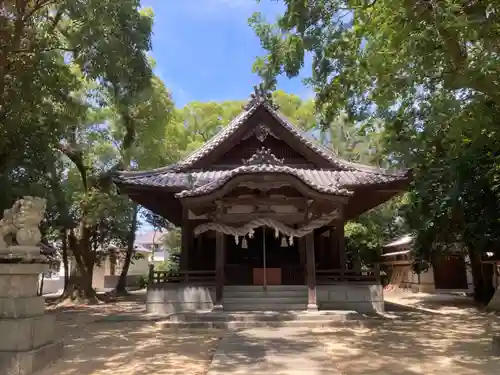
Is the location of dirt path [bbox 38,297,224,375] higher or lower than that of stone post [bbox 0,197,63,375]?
lower

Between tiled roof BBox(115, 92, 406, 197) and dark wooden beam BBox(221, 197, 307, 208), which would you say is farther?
dark wooden beam BBox(221, 197, 307, 208)

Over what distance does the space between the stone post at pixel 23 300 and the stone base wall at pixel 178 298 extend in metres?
6.06

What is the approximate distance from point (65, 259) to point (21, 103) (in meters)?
17.8

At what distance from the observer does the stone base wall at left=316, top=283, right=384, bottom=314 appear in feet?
43.0

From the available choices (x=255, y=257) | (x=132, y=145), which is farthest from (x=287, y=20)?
(x=132, y=145)

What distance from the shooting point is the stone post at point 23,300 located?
20.8ft

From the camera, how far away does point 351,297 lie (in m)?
13.3

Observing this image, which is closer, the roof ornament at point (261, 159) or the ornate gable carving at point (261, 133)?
the roof ornament at point (261, 159)

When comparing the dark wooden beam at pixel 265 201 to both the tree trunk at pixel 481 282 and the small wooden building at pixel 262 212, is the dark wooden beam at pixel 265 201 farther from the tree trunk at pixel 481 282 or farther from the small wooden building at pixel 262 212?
the tree trunk at pixel 481 282

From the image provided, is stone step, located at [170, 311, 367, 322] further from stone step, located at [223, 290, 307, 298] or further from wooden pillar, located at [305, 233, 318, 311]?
stone step, located at [223, 290, 307, 298]

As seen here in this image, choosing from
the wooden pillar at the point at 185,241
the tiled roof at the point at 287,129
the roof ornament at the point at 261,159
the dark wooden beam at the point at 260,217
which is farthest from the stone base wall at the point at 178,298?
the tiled roof at the point at 287,129

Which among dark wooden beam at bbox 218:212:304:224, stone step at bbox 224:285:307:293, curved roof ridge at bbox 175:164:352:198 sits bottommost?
stone step at bbox 224:285:307:293

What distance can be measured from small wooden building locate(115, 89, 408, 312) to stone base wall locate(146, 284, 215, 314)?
1.2 inches

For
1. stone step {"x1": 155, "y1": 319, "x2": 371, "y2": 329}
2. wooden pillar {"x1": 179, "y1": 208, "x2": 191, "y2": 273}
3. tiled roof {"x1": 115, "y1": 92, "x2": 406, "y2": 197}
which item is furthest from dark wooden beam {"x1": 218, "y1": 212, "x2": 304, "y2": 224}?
stone step {"x1": 155, "y1": 319, "x2": 371, "y2": 329}
